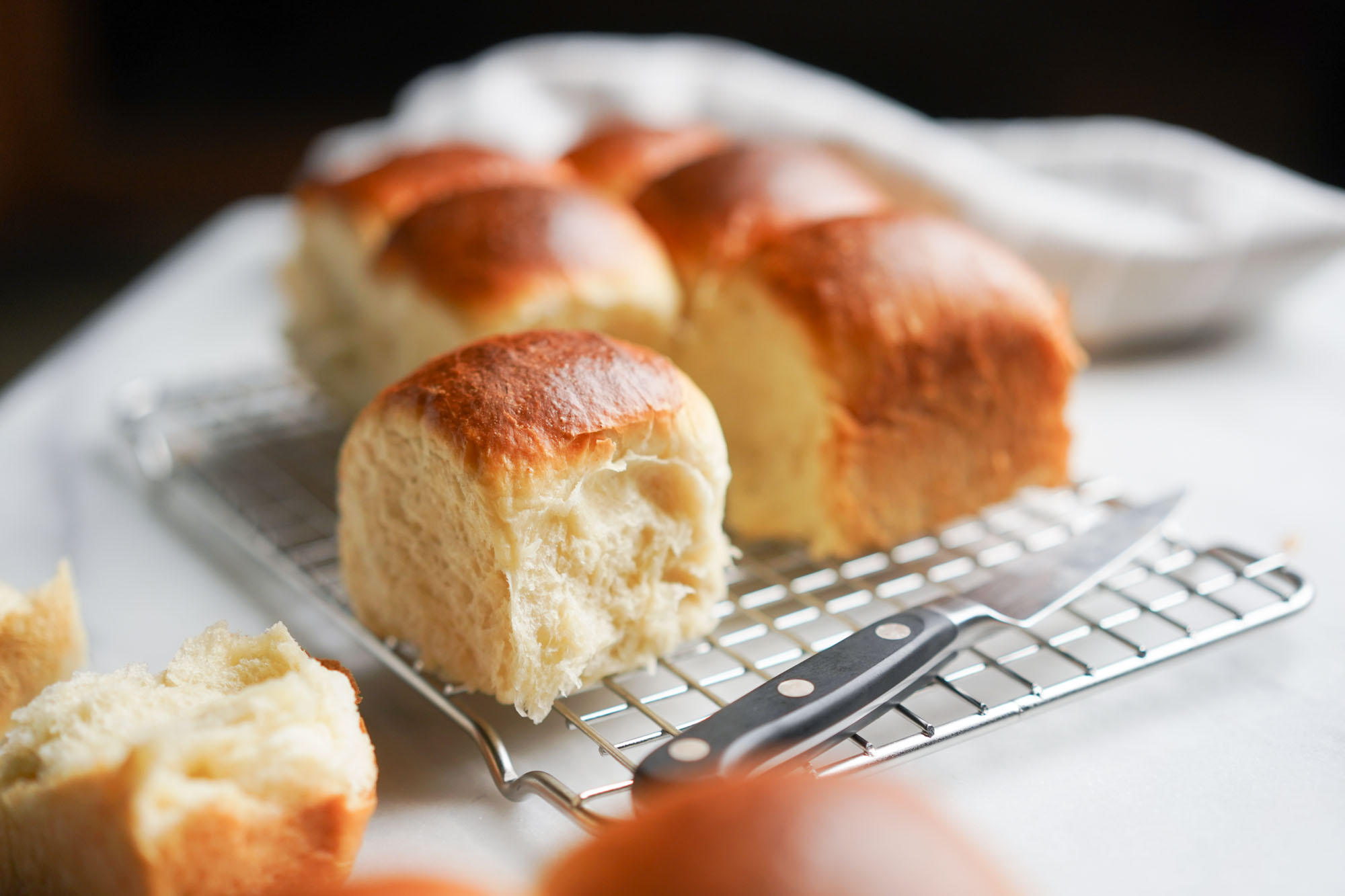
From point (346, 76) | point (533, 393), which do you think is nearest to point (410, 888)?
point (533, 393)

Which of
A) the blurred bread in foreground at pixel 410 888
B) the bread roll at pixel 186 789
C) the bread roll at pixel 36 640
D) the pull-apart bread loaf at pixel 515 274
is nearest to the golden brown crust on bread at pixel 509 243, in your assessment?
the pull-apart bread loaf at pixel 515 274

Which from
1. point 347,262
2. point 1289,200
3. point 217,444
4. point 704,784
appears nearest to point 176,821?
point 704,784

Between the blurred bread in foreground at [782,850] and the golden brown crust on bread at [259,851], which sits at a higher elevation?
the blurred bread in foreground at [782,850]

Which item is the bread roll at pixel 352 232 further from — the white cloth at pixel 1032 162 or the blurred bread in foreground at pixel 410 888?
the blurred bread in foreground at pixel 410 888

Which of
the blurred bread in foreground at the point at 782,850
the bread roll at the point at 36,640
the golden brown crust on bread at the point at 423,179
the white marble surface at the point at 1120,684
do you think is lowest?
the white marble surface at the point at 1120,684

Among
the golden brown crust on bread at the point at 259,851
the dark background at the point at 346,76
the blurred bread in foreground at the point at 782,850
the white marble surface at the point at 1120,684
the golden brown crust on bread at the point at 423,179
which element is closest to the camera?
the blurred bread in foreground at the point at 782,850

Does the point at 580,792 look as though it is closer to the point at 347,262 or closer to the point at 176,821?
the point at 176,821
